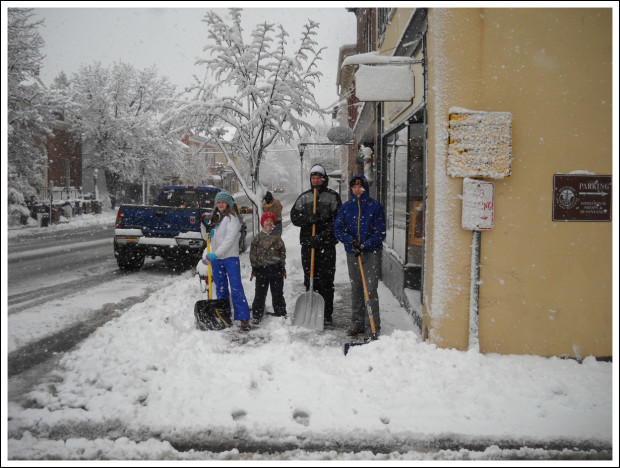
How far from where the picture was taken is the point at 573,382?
434 centimetres

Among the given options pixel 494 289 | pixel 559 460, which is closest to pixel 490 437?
pixel 559 460

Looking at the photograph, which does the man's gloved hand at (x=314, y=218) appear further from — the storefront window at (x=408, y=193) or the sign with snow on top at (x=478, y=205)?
the sign with snow on top at (x=478, y=205)

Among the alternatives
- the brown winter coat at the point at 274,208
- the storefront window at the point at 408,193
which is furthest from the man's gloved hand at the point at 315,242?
the brown winter coat at the point at 274,208

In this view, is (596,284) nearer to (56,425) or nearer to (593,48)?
(593,48)

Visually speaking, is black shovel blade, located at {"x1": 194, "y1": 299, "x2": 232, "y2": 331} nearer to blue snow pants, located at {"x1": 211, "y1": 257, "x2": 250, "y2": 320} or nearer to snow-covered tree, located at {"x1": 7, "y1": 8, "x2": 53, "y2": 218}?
blue snow pants, located at {"x1": 211, "y1": 257, "x2": 250, "y2": 320}

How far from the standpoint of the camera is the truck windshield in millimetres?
12594

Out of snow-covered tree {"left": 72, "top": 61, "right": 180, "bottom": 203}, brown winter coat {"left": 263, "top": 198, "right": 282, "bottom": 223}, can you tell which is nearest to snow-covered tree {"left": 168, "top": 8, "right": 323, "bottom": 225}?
brown winter coat {"left": 263, "top": 198, "right": 282, "bottom": 223}

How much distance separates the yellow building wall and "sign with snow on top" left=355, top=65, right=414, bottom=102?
91 cm

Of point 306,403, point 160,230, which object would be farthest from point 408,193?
point 160,230

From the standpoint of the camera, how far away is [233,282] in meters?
6.12

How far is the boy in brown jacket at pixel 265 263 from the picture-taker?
6.32 m

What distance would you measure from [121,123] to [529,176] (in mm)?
37844

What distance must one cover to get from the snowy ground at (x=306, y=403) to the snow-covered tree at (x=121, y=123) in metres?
34.6

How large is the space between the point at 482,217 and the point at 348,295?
3.85m
